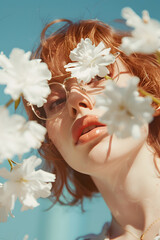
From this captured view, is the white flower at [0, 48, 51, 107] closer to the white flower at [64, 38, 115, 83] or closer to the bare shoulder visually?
the white flower at [64, 38, 115, 83]

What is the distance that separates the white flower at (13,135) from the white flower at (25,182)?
102 mm

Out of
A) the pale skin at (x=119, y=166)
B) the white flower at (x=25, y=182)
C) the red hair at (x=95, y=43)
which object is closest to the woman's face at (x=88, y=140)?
the pale skin at (x=119, y=166)

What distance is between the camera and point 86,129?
625mm

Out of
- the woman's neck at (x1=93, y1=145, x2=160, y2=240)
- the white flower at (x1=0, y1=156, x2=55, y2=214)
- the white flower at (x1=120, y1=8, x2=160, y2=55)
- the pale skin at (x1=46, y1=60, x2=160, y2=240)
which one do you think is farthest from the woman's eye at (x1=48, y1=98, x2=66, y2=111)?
the white flower at (x1=120, y1=8, x2=160, y2=55)

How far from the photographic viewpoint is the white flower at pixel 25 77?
30 cm

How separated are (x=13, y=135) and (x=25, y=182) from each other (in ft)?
0.46

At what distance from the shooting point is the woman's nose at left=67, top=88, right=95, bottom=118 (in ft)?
2.00

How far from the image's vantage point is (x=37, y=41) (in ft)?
3.22

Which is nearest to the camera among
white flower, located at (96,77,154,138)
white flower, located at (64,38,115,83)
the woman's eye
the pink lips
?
white flower, located at (96,77,154,138)

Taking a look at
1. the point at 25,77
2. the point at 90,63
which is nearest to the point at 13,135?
the point at 25,77

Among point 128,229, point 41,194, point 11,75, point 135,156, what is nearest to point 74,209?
point 128,229

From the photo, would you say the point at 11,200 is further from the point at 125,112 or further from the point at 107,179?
the point at 107,179

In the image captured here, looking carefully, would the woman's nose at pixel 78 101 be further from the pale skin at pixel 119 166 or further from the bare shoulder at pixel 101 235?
the bare shoulder at pixel 101 235

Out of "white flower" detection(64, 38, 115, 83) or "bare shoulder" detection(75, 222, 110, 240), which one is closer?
"white flower" detection(64, 38, 115, 83)
